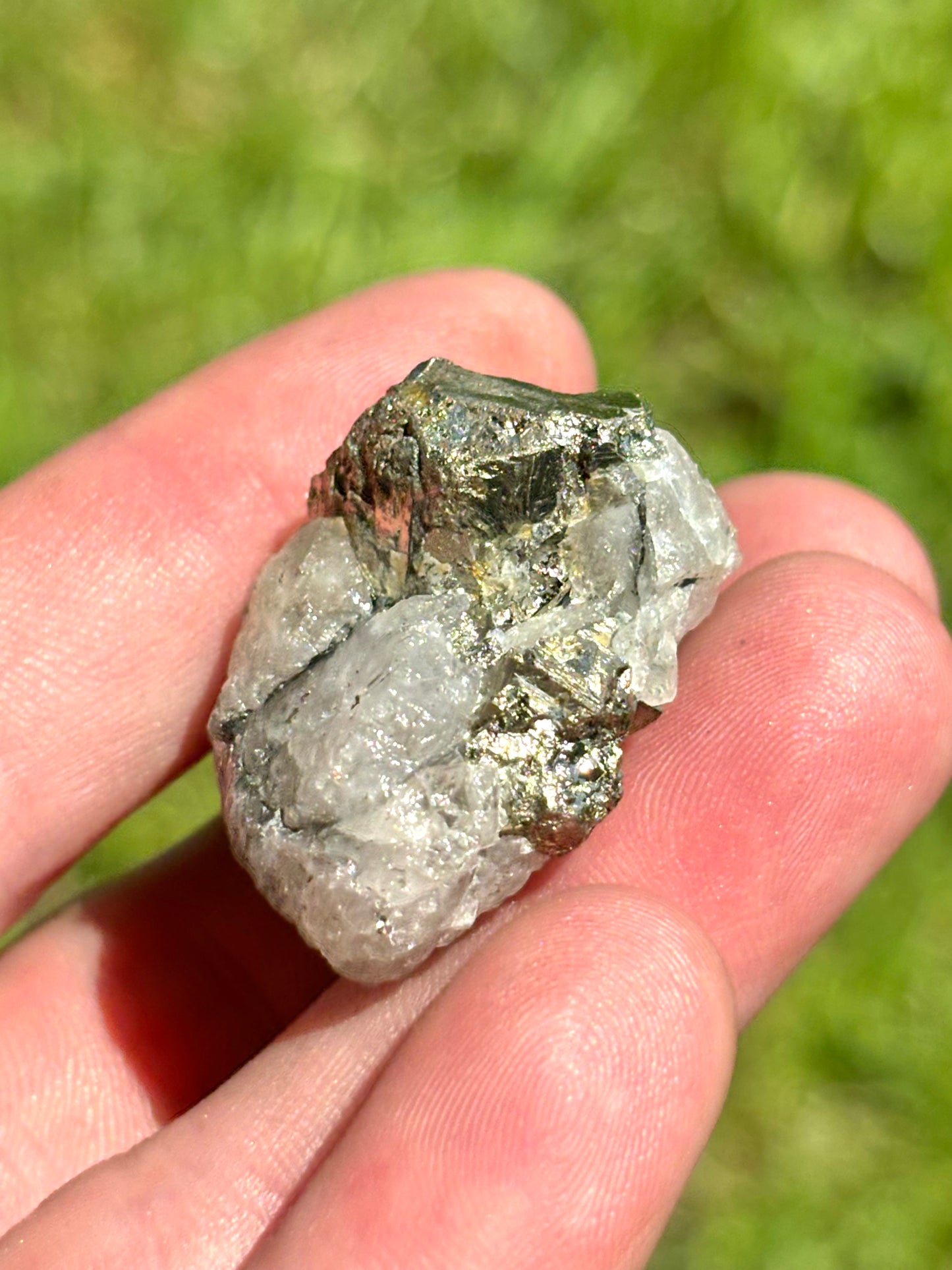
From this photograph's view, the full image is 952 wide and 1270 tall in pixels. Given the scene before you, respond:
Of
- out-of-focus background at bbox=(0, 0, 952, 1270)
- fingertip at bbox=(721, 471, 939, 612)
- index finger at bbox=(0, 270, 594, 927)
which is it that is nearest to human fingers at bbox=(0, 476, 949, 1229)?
fingertip at bbox=(721, 471, 939, 612)

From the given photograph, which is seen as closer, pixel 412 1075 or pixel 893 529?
pixel 412 1075

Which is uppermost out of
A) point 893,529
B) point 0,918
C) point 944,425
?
point 0,918

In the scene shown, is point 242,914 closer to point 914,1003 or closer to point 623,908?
point 623,908

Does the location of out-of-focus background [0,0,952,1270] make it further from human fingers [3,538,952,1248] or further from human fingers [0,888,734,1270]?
human fingers [0,888,734,1270]

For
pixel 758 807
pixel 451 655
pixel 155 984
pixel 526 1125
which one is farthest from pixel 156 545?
pixel 526 1125

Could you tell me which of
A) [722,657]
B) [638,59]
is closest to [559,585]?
[722,657]

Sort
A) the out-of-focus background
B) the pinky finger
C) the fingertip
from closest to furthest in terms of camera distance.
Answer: the pinky finger → the fingertip → the out-of-focus background
